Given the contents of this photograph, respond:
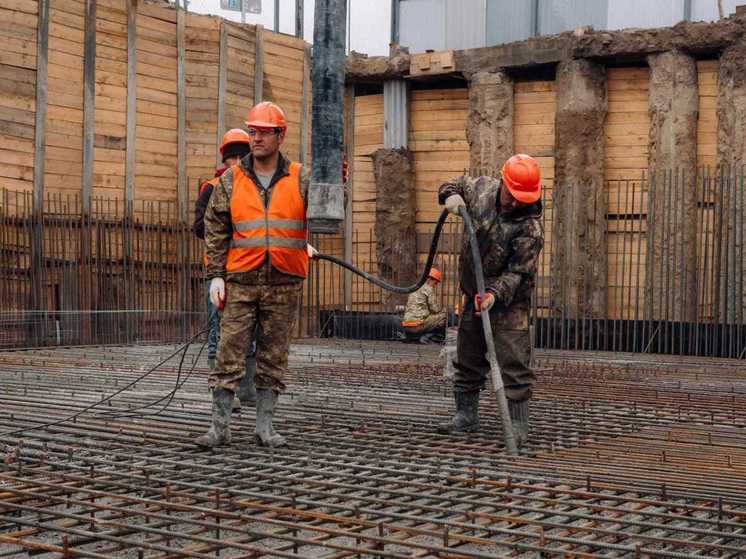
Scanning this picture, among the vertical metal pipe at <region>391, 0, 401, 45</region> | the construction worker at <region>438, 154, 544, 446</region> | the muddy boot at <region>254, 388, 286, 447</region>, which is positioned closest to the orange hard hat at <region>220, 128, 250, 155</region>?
the construction worker at <region>438, 154, 544, 446</region>

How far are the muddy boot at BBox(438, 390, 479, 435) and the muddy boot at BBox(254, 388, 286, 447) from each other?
1.07 m

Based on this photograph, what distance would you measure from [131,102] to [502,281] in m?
10.2

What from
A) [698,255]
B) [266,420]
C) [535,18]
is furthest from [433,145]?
[266,420]

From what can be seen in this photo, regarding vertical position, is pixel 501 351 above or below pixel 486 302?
below

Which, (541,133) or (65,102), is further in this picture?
(541,133)

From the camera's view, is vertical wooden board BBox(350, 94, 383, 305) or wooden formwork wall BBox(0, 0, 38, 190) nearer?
wooden formwork wall BBox(0, 0, 38, 190)

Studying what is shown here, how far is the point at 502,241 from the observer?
6332 mm

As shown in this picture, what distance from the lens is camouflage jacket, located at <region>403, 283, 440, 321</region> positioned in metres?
15.3

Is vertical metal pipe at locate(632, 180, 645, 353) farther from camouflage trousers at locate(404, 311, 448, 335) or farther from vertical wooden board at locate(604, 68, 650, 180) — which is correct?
camouflage trousers at locate(404, 311, 448, 335)

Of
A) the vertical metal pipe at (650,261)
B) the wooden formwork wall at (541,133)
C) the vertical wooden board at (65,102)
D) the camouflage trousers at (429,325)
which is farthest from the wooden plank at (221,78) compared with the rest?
the vertical metal pipe at (650,261)

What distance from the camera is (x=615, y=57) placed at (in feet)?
50.8

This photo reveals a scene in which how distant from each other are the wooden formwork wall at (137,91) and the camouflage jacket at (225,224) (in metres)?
8.60

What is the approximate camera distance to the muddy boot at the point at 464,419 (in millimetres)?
6465

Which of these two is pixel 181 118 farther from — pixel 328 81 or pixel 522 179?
pixel 522 179
